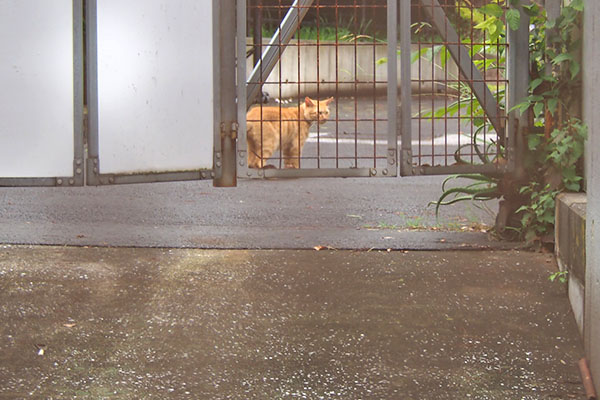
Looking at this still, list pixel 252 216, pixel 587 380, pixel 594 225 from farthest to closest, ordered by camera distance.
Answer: pixel 252 216 → pixel 587 380 → pixel 594 225

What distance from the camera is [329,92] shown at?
16.6 m

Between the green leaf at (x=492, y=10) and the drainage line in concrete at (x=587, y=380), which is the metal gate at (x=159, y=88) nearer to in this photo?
the green leaf at (x=492, y=10)

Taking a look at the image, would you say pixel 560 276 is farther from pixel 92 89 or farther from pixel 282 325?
pixel 92 89

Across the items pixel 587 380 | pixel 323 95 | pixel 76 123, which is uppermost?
pixel 323 95

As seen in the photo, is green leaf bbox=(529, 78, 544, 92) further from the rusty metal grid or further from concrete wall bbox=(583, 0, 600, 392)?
concrete wall bbox=(583, 0, 600, 392)

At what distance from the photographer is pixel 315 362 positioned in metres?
3.50

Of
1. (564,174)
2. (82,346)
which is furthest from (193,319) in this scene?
(564,174)

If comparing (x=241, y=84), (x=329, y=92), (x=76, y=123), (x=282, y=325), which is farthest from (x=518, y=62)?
(x=329, y=92)

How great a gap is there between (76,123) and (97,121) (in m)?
0.11

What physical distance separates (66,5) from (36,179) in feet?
2.91

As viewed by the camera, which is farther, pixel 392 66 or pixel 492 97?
pixel 492 97

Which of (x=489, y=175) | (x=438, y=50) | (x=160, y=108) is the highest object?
(x=438, y=50)

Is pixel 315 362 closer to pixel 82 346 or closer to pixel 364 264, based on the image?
pixel 82 346

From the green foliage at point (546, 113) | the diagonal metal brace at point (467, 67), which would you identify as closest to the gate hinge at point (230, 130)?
the diagonal metal brace at point (467, 67)
